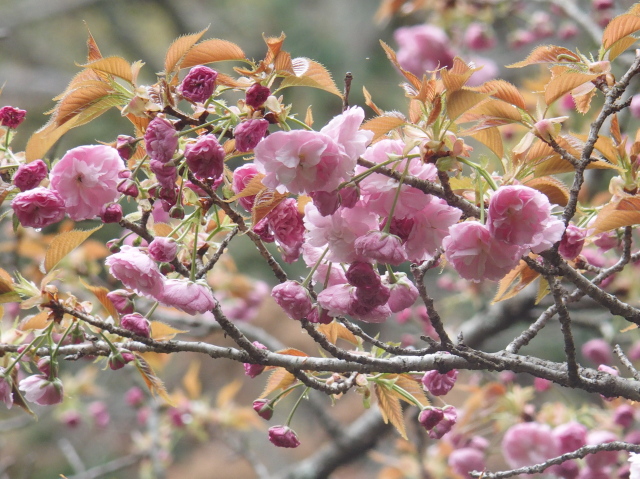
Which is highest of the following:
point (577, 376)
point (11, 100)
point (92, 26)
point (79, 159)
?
point (79, 159)

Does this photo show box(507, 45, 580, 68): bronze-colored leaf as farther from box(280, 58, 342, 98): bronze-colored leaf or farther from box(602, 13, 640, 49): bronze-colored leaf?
box(280, 58, 342, 98): bronze-colored leaf

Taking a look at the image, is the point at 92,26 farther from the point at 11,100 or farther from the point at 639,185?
the point at 639,185

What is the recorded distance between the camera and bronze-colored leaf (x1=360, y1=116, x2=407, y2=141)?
565 mm

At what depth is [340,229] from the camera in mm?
577

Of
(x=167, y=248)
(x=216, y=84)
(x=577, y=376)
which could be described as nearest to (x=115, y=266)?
(x=167, y=248)

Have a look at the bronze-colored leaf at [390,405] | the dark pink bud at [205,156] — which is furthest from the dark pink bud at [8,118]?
the bronze-colored leaf at [390,405]

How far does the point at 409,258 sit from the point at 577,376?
22 cm

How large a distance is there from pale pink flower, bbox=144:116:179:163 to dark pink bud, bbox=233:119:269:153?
6cm

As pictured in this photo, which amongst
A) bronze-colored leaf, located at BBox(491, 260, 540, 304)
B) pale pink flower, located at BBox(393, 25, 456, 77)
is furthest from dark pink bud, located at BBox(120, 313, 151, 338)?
pale pink flower, located at BBox(393, 25, 456, 77)

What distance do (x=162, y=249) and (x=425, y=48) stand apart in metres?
2.15

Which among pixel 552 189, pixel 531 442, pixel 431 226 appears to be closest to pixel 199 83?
pixel 431 226

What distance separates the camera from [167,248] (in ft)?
2.14

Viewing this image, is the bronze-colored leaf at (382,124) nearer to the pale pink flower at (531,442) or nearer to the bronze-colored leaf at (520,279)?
the bronze-colored leaf at (520,279)

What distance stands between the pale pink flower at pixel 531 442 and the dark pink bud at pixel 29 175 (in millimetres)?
1187
